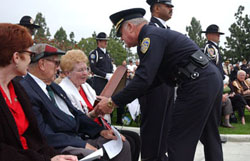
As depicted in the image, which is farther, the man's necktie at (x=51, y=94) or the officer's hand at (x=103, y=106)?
the officer's hand at (x=103, y=106)

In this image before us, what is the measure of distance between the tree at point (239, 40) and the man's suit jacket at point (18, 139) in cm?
3454

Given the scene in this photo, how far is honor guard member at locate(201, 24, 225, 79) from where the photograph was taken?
→ 5.39m

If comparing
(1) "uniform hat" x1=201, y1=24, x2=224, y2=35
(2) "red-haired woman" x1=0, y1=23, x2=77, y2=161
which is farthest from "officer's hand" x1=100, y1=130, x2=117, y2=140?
(1) "uniform hat" x1=201, y1=24, x2=224, y2=35

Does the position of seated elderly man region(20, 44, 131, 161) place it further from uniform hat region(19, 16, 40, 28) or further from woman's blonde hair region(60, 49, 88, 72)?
uniform hat region(19, 16, 40, 28)

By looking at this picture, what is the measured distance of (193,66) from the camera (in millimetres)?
2791

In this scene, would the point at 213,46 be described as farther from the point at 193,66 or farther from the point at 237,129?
the point at 193,66

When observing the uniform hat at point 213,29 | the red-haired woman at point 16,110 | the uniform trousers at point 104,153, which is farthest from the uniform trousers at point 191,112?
the uniform hat at point 213,29

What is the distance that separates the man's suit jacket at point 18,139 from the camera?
1917 millimetres

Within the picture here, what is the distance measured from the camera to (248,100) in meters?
8.54

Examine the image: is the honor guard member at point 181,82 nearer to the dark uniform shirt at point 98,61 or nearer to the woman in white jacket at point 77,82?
the woman in white jacket at point 77,82

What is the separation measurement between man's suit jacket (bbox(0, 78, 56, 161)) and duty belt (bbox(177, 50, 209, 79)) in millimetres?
1383

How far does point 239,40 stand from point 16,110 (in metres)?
36.4

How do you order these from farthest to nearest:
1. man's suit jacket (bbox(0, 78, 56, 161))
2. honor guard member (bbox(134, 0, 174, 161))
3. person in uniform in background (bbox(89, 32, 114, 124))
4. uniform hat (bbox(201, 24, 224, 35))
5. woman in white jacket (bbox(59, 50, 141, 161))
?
person in uniform in background (bbox(89, 32, 114, 124)) → uniform hat (bbox(201, 24, 224, 35)) → honor guard member (bbox(134, 0, 174, 161)) → woman in white jacket (bbox(59, 50, 141, 161)) → man's suit jacket (bbox(0, 78, 56, 161))

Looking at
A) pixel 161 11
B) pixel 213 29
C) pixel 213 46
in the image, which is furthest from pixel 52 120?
pixel 213 29
